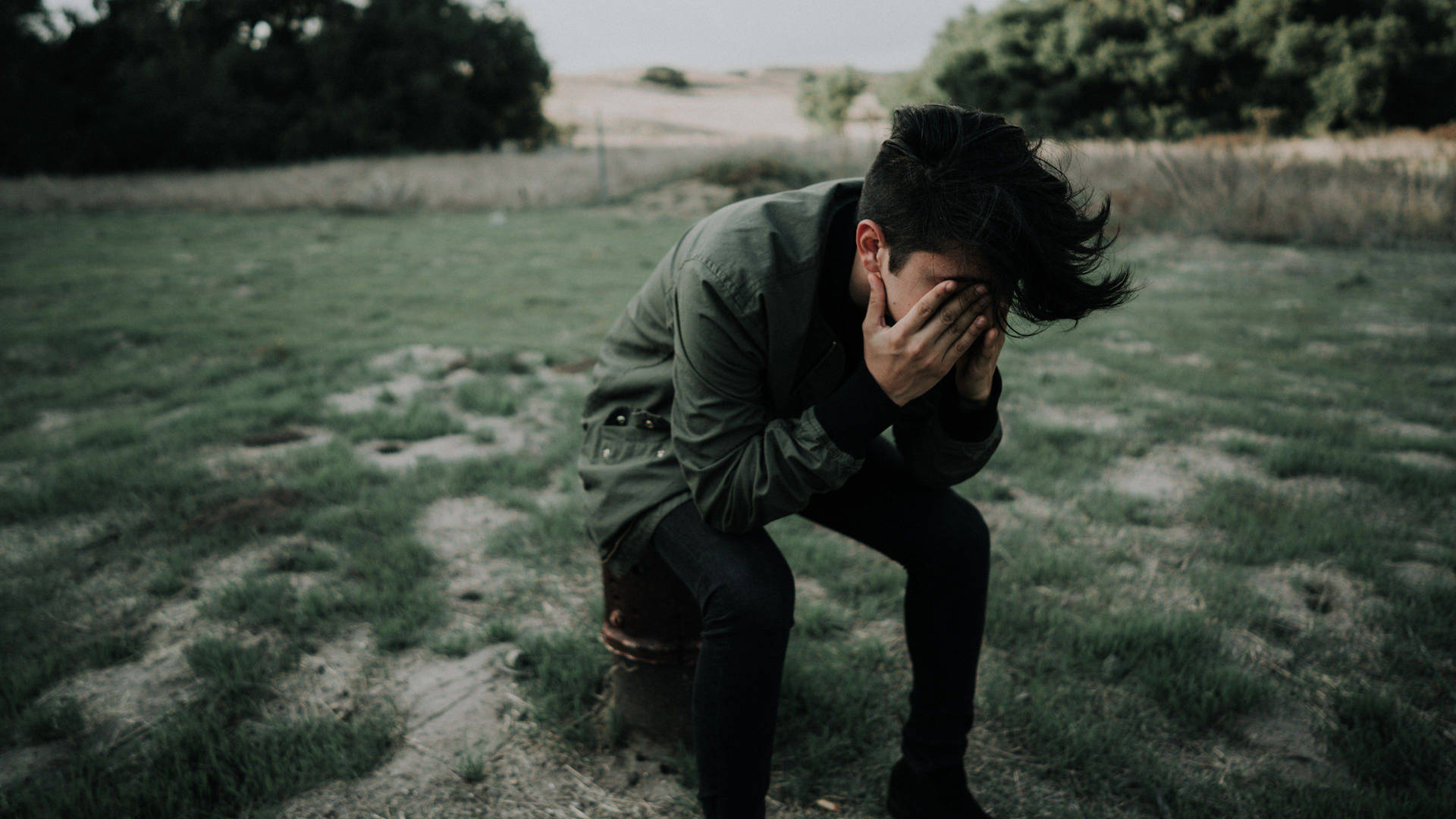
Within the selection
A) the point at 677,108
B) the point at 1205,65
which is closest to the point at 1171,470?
the point at 1205,65

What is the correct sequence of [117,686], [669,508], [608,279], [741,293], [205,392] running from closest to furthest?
1. [741,293]
2. [669,508]
3. [117,686]
4. [205,392]
5. [608,279]

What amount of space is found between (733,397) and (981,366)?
0.56 metres

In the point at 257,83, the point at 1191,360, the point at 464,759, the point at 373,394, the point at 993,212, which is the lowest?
the point at 464,759

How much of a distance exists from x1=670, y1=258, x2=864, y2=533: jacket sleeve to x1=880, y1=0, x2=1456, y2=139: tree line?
25265mm

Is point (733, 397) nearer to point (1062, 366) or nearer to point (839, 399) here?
point (839, 399)

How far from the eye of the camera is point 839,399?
61.6 inches

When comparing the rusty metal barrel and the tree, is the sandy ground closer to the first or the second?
the tree

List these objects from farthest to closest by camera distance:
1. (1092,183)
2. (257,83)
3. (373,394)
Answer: (257,83), (373,394), (1092,183)

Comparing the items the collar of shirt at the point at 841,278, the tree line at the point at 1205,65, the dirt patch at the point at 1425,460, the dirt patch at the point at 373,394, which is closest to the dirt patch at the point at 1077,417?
the dirt patch at the point at 1425,460

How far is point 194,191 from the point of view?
18828 mm

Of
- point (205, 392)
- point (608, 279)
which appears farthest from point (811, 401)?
point (608, 279)

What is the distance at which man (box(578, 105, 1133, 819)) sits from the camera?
1.45 meters

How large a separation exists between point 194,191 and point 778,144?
14.7m

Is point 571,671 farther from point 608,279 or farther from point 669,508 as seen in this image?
point 608,279
